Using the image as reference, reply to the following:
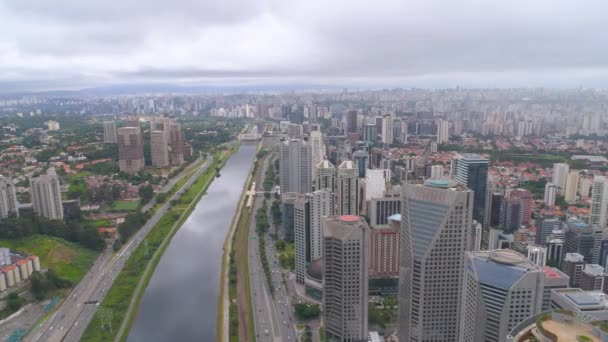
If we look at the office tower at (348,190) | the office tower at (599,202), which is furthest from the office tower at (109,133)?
the office tower at (599,202)

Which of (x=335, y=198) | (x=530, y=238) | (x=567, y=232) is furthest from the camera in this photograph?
(x=335, y=198)

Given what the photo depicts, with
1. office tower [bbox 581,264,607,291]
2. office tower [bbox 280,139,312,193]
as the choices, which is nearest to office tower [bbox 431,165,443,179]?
office tower [bbox 280,139,312,193]

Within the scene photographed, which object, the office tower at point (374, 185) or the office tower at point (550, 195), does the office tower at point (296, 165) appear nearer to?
the office tower at point (374, 185)

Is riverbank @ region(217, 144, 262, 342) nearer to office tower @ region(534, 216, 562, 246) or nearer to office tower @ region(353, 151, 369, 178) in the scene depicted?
office tower @ region(353, 151, 369, 178)

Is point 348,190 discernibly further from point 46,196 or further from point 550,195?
point 46,196

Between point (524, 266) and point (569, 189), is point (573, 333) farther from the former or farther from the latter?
point (569, 189)

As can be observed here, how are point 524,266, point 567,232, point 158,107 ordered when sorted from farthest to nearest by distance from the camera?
point 158,107
point 567,232
point 524,266

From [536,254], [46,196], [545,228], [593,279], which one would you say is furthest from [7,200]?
[593,279]

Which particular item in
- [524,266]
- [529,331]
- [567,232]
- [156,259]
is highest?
[529,331]

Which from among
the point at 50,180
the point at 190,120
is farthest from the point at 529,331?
the point at 190,120
